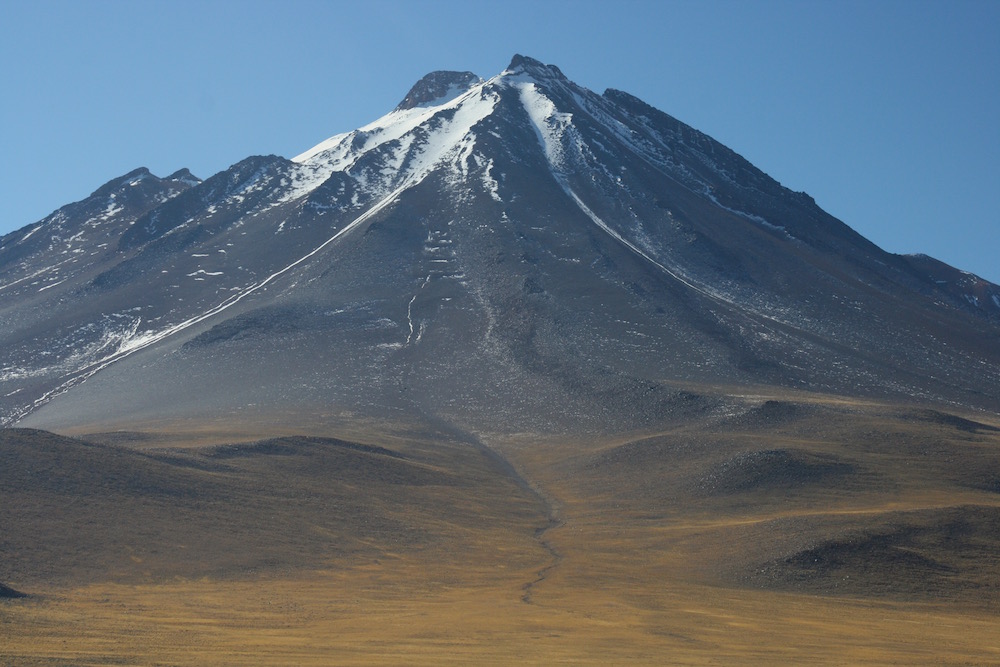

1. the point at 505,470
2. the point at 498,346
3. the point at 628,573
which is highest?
the point at 498,346

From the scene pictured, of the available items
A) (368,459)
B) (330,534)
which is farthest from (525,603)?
(368,459)

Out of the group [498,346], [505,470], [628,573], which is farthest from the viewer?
[498,346]

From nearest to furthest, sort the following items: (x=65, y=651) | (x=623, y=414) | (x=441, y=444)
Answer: (x=65, y=651), (x=441, y=444), (x=623, y=414)

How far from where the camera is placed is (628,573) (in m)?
80.0

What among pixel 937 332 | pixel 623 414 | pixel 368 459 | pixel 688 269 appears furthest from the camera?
pixel 688 269

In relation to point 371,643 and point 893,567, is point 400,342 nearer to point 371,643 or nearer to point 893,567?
point 893,567

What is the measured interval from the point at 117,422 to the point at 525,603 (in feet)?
276

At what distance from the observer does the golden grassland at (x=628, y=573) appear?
52.3 meters

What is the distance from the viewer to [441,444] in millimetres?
128000

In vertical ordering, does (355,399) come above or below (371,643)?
above

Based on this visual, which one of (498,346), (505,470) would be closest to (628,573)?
(505,470)

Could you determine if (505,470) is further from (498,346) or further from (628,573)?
(498,346)

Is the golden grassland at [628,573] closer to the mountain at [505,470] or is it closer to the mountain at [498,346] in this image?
the mountain at [505,470]

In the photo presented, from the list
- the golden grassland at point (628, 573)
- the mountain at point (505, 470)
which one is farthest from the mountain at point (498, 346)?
the golden grassland at point (628, 573)
